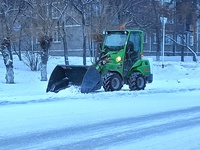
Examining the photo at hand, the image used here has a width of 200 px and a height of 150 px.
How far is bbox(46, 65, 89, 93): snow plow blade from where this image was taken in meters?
16.0

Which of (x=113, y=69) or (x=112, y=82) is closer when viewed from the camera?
(x=112, y=82)

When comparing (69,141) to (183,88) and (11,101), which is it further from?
(183,88)

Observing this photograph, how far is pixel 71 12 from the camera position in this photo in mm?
28281

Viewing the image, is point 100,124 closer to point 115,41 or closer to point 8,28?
point 115,41

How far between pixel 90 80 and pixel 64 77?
1640mm

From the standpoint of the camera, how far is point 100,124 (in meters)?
9.55

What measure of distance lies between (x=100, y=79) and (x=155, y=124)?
19.7ft

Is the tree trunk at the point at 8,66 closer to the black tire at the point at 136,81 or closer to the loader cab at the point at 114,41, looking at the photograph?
the loader cab at the point at 114,41

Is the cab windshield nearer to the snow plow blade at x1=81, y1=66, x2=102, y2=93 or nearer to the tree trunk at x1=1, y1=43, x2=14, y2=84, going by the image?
the snow plow blade at x1=81, y1=66, x2=102, y2=93

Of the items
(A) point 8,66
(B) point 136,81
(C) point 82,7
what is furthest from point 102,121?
(C) point 82,7

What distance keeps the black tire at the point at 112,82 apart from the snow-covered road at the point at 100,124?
4.75 feet

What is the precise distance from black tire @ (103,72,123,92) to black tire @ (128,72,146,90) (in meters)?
0.71

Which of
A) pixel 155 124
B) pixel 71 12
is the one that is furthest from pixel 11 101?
pixel 71 12

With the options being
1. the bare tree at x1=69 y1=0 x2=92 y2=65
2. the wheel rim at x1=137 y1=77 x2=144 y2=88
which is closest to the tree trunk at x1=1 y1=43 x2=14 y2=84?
the bare tree at x1=69 y1=0 x2=92 y2=65
